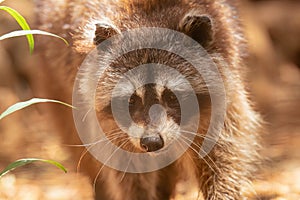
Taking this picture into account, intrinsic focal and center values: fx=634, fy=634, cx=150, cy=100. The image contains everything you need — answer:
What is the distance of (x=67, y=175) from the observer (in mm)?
4379

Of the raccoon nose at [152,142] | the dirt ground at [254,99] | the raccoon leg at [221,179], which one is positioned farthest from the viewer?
the dirt ground at [254,99]

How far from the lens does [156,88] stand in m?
2.60

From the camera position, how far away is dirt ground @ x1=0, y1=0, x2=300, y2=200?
4.29 m

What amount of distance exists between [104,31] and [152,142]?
1.85 ft

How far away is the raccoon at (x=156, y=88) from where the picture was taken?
104 inches

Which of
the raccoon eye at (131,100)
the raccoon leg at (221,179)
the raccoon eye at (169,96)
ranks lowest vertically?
the raccoon leg at (221,179)

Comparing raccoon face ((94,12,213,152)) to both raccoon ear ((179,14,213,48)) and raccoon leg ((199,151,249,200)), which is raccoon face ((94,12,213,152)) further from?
raccoon leg ((199,151,249,200))

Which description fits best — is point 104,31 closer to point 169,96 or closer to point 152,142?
point 169,96

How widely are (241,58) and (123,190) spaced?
0.88m

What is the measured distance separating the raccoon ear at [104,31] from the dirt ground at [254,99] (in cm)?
159

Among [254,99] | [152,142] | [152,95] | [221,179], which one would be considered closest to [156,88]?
[152,95]

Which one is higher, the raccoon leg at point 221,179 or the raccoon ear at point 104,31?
the raccoon ear at point 104,31

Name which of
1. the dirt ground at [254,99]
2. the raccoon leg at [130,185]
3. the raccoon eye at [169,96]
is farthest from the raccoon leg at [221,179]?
the dirt ground at [254,99]

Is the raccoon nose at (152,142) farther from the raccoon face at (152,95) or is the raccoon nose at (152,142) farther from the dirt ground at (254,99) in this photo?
the dirt ground at (254,99)
